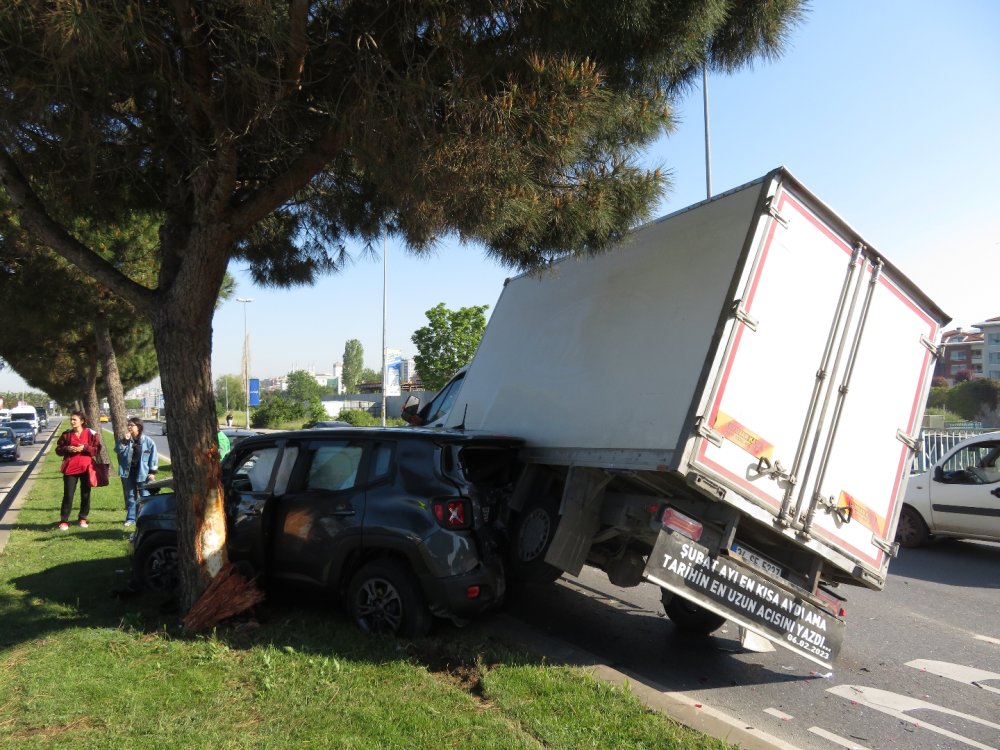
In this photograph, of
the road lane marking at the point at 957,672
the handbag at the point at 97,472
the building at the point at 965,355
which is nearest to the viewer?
the road lane marking at the point at 957,672

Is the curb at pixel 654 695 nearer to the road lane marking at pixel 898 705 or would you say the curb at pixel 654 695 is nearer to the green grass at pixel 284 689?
the green grass at pixel 284 689

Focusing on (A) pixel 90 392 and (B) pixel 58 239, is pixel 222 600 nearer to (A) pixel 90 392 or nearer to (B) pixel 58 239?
(B) pixel 58 239

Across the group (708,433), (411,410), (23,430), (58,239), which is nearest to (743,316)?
(708,433)

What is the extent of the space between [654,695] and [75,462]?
9.18 metres

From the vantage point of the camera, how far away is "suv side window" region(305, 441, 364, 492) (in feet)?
18.9

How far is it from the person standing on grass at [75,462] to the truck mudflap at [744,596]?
29.1 feet

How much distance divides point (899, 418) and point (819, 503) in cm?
108

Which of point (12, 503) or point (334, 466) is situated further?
point (12, 503)

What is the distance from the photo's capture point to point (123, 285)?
570 cm

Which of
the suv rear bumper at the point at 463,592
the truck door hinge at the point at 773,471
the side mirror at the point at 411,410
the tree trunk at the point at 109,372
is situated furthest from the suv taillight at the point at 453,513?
the tree trunk at the point at 109,372

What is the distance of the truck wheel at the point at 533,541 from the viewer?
573 cm

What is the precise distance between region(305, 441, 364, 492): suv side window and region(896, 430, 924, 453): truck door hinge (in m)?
3.95

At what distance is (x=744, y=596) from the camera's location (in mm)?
4762

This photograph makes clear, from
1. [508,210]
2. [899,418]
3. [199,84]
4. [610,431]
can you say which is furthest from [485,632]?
[199,84]
